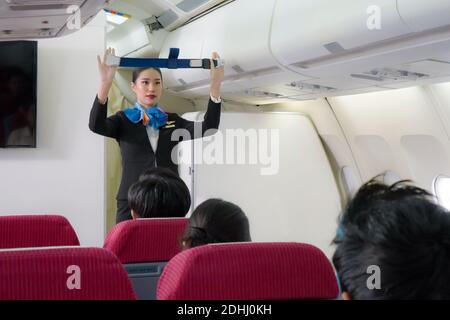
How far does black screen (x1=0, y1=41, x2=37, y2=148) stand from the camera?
14.4 feet

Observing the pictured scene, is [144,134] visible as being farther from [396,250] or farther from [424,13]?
[396,250]

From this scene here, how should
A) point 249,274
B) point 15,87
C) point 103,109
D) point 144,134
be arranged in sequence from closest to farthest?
point 249,274, point 103,109, point 144,134, point 15,87

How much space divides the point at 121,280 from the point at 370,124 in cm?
404

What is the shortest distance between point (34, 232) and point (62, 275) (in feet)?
3.60

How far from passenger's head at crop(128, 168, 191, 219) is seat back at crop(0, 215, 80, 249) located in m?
0.34

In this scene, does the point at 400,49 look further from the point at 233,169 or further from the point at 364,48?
the point at 233,169

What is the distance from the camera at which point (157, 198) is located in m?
2.63

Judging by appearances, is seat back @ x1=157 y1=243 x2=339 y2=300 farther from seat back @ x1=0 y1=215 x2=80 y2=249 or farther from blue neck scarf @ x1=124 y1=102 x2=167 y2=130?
blue neck scarf @ x1=124 y1=102 x2=167 y2=130

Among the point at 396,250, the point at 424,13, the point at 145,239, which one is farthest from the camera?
the point at 424,13

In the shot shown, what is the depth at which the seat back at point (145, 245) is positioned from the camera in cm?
211

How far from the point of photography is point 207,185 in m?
5.36

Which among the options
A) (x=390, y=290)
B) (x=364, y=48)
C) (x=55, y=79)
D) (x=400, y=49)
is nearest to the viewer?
(x=390, y=290)

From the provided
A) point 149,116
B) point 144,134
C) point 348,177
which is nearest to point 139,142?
point 144,134
